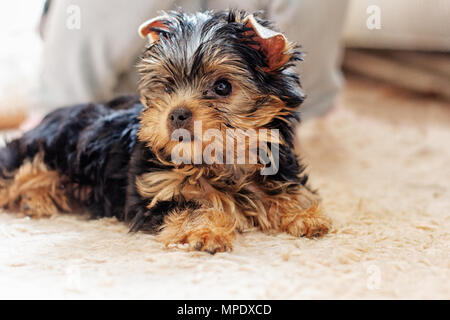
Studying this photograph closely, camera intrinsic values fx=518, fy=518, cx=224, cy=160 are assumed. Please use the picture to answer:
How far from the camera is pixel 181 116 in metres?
1.77

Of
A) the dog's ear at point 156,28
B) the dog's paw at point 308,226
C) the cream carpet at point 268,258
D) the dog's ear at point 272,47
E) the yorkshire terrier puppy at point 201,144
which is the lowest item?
the cream carpet at point 268,258

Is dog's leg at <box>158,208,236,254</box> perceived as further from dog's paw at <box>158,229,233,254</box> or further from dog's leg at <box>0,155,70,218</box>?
dog's leg at <box>0,155,70,218</box>

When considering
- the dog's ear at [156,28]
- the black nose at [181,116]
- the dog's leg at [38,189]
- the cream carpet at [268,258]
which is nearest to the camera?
the cream carpet at [268,258]

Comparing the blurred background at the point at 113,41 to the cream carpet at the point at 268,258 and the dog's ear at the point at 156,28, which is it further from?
the dog's ear at the point at 156,28

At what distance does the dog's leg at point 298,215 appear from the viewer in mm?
2037

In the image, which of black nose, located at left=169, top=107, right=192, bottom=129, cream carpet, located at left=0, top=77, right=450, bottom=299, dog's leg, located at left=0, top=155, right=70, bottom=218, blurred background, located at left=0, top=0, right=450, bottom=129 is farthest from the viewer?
blurred background, located at left=0, top=0, right=450, bottom=129

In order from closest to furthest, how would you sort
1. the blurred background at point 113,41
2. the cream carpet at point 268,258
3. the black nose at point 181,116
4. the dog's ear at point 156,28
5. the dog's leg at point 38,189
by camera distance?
the cream carpet at point 268,258 < the black nose at point 181,116 < the dog's ear at point 156,28 < the dog's leg at point 38,189 < the blurred background at point 113,41

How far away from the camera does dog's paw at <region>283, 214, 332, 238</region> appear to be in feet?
6.66

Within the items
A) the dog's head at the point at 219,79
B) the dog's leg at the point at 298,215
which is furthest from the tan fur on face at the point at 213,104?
the dog's leg at the point at 298,215

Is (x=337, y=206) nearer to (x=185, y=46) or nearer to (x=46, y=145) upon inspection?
(x=185, y=46)

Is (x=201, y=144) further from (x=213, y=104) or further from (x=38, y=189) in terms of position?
(x=38, y=189)

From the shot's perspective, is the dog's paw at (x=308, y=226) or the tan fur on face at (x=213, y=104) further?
the dog's paw at (x=308, y=226)

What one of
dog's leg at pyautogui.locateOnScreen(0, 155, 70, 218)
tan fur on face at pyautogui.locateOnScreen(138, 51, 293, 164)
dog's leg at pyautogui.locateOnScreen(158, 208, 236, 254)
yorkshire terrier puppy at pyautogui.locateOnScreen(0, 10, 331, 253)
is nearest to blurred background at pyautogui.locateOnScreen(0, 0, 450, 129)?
dog's leg at pyautogui.locateOnScreen(0, 155, 70, 218)
